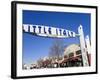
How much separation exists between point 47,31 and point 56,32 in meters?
0.06

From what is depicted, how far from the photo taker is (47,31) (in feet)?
5.11

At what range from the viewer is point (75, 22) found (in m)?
1.63

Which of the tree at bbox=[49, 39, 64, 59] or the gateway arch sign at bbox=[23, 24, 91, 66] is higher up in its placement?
the gateway arch sign at bbox=[23, 24, 91, 66]

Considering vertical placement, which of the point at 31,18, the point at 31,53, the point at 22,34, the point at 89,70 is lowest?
the point at 89,70

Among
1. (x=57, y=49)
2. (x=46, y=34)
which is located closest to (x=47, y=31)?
(x=46, y=34)

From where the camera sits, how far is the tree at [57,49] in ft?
5.12

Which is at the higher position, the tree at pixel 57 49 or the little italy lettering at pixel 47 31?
the little italy lettering at pixel 47 31

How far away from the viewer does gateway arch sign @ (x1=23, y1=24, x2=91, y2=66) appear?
1511 millimetres

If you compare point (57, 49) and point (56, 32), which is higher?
point (56, 32)

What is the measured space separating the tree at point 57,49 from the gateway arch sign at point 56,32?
47mm

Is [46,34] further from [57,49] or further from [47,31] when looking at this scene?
[57,49]
